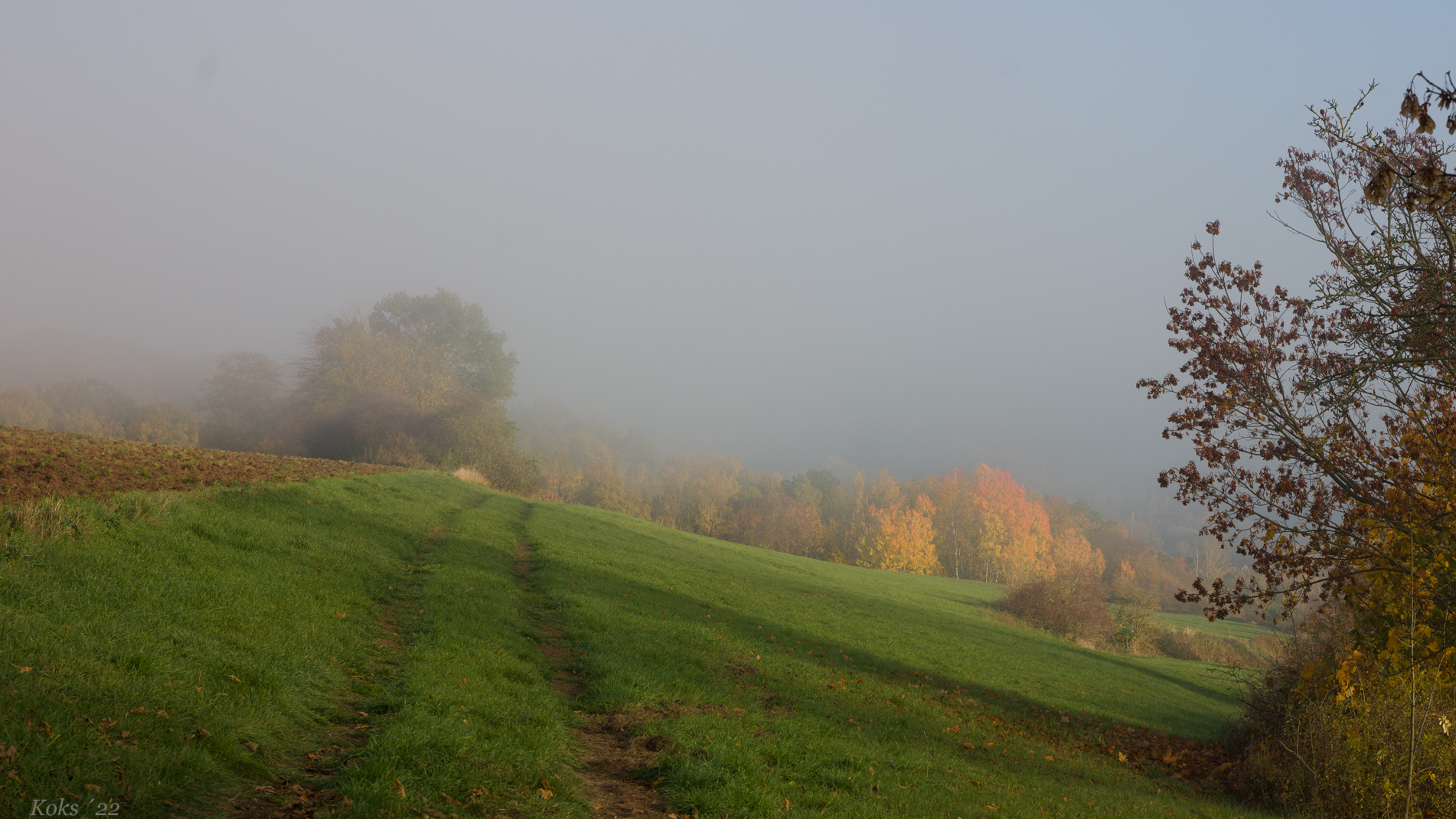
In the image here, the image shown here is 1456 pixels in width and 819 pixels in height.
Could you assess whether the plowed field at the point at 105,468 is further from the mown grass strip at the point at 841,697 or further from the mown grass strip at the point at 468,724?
the mown grass strip at the point at 841,697

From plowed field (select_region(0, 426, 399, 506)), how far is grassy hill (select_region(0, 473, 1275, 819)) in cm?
189

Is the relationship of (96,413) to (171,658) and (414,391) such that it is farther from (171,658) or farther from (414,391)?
(171,658)

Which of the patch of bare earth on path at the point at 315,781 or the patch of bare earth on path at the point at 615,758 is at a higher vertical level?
the patch of bare earth on path at the point at 315,781

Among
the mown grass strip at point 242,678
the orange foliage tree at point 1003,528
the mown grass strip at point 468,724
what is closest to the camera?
the mown grass strip at point 242,678

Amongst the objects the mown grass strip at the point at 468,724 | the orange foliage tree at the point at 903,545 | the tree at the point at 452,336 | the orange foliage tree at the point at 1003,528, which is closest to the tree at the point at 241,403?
the tree at the point at 452,336

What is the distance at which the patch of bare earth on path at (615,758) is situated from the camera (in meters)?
7.17

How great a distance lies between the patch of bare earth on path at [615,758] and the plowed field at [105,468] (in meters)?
9.92

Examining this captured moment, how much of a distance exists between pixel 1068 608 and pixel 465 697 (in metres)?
39.8

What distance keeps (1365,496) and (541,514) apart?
3106 centimetres

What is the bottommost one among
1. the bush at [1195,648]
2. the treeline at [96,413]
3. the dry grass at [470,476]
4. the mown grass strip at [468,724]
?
the treeline at [96,413]

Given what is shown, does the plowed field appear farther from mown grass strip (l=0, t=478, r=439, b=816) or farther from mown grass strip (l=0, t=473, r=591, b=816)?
mown grass strip (l=0, t=478, r=439, b=816)

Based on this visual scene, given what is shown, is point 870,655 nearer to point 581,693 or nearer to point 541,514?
point 581,693

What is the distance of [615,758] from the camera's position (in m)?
8.54

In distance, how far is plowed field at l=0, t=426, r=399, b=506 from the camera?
13.3 metres
